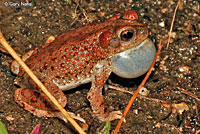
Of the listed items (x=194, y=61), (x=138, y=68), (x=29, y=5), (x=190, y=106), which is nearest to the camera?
(x=138, y=68)

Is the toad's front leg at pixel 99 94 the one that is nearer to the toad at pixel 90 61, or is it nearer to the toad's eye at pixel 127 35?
the toad at pixel 90 61

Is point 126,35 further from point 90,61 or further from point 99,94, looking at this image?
point 99,94

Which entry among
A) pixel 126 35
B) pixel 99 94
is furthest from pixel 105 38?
pixel 99 94

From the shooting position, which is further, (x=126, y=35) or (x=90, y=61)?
(x=90, y=61)

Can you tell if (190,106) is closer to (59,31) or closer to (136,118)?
(136,118)

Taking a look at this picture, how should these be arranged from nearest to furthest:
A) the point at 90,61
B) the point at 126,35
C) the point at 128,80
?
1. the point at 126,35
2. the point at 90,61
3. the point at 128,80

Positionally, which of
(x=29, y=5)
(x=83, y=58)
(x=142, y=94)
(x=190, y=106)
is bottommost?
(x=190, y=106)

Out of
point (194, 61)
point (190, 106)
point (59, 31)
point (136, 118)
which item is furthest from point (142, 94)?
point (59, 31)
